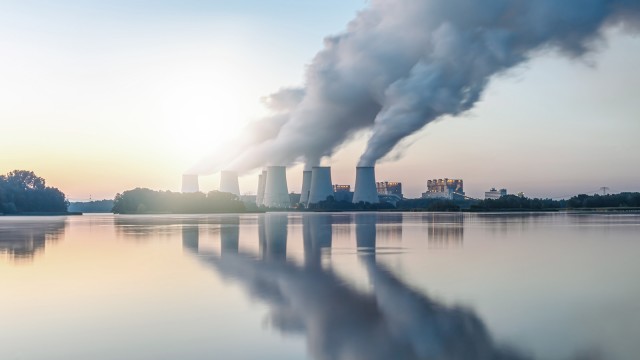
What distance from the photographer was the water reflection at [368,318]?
303 inches

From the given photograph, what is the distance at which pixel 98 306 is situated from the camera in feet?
37.6

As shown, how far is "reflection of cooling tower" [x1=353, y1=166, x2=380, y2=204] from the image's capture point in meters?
100

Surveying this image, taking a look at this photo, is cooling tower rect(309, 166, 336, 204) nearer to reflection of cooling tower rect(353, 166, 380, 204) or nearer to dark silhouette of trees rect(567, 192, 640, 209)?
reflection of cooling tower rect(353, 166, 380, 204)

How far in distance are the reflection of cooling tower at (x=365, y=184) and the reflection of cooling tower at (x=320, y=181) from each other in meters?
9.00

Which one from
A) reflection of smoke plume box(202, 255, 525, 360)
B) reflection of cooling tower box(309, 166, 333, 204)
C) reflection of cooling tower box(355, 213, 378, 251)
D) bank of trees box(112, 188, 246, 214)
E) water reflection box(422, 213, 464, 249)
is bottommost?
reflection of smoke plume box(202, 255, 525, 360)

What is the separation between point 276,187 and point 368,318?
112379 millimetres

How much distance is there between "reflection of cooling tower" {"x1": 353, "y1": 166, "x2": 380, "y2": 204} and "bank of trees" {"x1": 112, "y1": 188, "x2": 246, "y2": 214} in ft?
114

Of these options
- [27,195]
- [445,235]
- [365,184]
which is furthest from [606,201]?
[27,195]

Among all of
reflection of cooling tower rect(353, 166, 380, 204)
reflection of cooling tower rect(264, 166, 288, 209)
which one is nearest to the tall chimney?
reflection of cooling tower rect(264, 166, 288, 209)

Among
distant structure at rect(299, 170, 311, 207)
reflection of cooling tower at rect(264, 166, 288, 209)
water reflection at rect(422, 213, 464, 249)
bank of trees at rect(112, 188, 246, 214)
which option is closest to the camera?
water reflection at rect(422, 213, 464, 249)

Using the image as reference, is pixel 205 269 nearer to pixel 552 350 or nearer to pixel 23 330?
pixel 23 330

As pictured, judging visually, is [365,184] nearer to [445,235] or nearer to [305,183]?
[305,183]

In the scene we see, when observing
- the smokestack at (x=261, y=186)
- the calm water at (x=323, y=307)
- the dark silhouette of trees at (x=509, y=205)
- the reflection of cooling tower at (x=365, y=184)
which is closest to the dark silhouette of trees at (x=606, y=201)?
the dark silhouette of trees at (x=509, y=205)

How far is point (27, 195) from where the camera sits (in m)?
129
